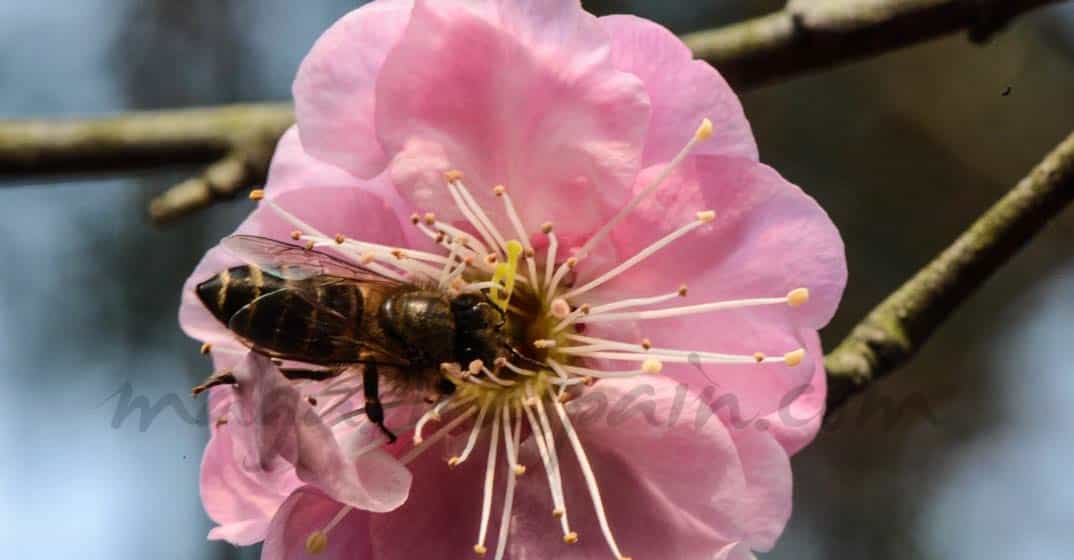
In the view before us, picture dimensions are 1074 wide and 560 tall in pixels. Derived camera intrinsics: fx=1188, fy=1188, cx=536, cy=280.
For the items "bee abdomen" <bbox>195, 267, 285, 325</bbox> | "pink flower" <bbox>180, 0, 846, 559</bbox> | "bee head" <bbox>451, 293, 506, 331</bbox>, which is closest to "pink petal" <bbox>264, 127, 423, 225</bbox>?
"pink flower" <bbox>180, 0, 846, 559</bbox>

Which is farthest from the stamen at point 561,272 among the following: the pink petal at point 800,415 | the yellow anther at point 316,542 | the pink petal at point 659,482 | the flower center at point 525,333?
the yellow anther at point 316,542

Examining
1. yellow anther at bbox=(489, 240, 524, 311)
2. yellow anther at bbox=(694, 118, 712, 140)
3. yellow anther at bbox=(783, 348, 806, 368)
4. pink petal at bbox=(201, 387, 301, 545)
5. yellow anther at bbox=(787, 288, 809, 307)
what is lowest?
pink petal at bbox=(201, 387, 301, 545)

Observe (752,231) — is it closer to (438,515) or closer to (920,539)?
(438,515)

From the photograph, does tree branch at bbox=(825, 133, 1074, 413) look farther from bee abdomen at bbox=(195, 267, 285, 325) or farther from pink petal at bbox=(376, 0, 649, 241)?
bee abdomen at bbox=(195, 267, 285, 325)

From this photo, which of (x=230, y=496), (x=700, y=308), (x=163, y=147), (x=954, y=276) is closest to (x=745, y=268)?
(x=700, y=308)

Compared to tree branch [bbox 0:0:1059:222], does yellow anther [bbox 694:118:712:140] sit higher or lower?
higher

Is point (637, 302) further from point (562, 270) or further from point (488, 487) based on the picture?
point (488, 487)

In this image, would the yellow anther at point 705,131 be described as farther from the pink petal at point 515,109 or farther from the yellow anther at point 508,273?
the yellow anther at point 508,273
